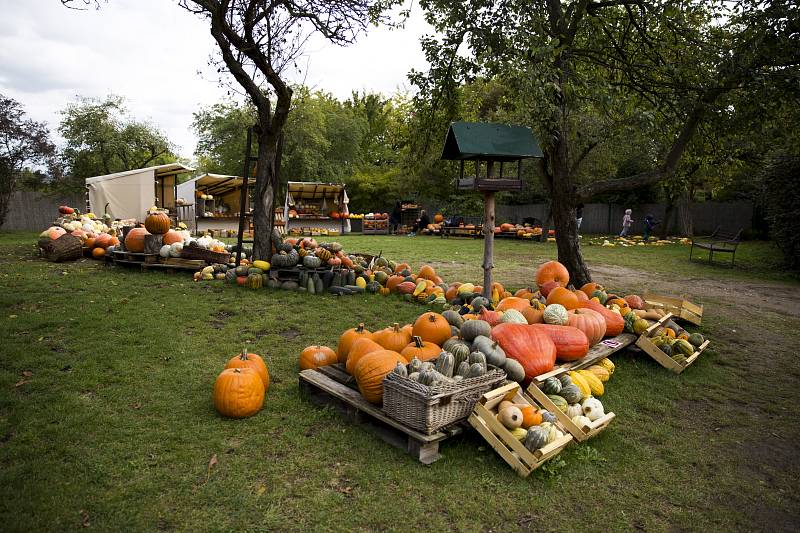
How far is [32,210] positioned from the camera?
2577cm

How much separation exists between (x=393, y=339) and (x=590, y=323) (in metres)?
2.15

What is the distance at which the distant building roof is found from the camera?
6.05m

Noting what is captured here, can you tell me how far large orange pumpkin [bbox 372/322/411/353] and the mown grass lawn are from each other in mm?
859

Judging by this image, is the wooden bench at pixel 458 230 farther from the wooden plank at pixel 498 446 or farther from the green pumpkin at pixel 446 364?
the wooden plank at pixel 498 446

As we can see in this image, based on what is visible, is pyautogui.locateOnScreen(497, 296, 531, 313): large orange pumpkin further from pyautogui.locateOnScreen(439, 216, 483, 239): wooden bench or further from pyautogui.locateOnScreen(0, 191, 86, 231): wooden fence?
pyautogui.locateOnScreen(0, 191, 86, 231): wooden fence

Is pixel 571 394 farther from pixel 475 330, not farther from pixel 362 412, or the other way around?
pixel 362 412

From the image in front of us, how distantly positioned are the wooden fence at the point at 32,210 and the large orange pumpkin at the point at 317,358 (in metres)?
27.4

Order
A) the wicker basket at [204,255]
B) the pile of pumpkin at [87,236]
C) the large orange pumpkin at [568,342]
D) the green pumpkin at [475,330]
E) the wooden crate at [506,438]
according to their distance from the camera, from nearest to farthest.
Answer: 1. the wooden crate at [506,438]
2. the green pumpkin at [475,330]
3. the large orange pumpkin at [568,342]
4. the wicker basket at [204,255]
5. the pile of pumpkin at [87,236]

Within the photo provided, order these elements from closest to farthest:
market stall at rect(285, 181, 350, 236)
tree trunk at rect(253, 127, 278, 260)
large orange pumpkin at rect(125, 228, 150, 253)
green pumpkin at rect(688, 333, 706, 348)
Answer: green pumpkin at rect(688, 333, 706, 348) < tree trunk at rect(253, 127, 278, 260) < large orange pumpkin at rect(125, 228, 150, 253) < market stall at rect(285, 181, 350, 236)

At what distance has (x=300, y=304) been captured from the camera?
750 cm

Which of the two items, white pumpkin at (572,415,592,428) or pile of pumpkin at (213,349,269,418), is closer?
white pumpkin at (572,415,592,428)

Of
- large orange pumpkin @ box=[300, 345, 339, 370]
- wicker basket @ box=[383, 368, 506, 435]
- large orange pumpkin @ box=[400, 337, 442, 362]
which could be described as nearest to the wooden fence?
large orange pumpkin @ box=[300, 345, 339, 370]

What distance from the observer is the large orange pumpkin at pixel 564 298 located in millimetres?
5884

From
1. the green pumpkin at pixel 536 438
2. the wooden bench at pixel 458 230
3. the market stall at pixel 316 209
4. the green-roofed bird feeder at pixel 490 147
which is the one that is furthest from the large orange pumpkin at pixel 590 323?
the wooden bench at pixel 458 230
